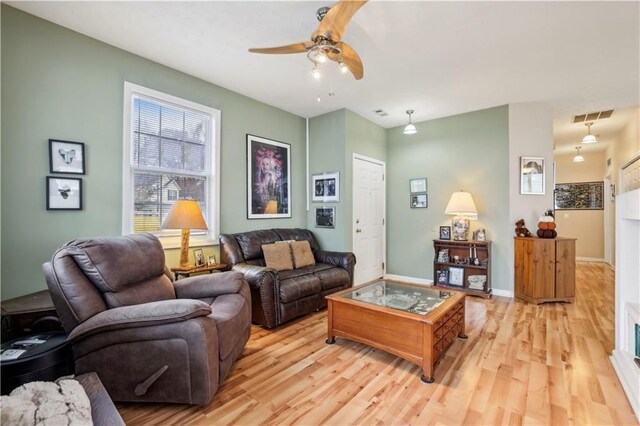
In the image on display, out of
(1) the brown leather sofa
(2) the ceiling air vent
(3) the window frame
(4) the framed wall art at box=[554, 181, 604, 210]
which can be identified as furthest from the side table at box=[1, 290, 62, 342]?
(4) the framed wall art at box=[554, 181, 604, 210]

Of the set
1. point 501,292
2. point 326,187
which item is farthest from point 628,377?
point 326,187

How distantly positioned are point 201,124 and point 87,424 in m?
3.02

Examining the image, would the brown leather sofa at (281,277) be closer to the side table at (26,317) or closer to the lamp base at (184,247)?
the lamp base at (184,247)

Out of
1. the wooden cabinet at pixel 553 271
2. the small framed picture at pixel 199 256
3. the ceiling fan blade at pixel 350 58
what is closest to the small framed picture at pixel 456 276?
the wooden cabinet at pixel 553 271

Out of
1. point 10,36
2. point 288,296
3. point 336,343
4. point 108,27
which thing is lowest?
point 336,343

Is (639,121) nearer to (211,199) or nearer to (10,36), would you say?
(211,199)

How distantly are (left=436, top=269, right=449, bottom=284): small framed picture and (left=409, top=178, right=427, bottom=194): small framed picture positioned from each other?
1.33m

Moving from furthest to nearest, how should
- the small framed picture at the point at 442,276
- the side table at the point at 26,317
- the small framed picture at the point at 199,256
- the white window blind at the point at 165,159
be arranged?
the small framed picture at the point at 442,276 → the small framed picture at the point at 199,256 → the white window blind at the point at 165,159 → the side table at the point at 26,317

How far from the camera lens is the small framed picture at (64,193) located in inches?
91.9

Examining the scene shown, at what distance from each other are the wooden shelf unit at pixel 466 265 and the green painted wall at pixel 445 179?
17cm

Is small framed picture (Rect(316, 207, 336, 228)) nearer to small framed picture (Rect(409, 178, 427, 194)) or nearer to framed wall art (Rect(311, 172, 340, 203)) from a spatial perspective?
framed wall art (Rect(311, 172, 340, 203))

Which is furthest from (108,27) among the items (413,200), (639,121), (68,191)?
(639,121)

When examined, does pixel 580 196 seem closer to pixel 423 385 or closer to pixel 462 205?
pixel 462 205

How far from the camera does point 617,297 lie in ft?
7.58
